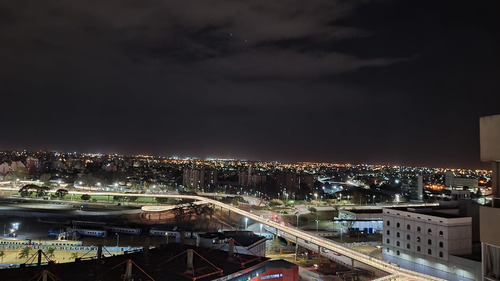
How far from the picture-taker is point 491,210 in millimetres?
3818

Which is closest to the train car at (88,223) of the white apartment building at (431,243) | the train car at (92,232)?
the train car at (92,232)

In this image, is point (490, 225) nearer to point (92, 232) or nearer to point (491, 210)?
point (491, 210)

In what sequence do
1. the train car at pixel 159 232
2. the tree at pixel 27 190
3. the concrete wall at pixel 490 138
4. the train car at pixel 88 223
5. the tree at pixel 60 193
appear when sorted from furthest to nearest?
the tree at pixel 60 193, the tree at pixel 27 190, the train car at pixel 88 223, the train car at pixel 159 232, the concrete wall at pixel 490 138

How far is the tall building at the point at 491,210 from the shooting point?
3.85m

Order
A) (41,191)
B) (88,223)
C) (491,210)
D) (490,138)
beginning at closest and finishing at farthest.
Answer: (491,210) < (490,138) < (88,223) < (41,191)

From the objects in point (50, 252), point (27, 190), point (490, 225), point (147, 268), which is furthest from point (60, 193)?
point (490, 225)

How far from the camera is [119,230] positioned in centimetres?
3041

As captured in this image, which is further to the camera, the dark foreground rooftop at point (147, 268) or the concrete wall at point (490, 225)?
the dark foreground rooftop at point (147, 268)

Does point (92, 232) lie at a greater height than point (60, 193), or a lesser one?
lesser

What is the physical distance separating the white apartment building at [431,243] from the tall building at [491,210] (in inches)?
606

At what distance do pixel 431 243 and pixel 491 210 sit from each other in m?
17.8

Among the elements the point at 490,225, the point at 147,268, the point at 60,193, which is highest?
the point at 490,225

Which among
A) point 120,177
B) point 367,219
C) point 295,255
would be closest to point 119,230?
point 295,255

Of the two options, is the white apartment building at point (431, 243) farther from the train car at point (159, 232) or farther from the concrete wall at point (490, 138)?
the train car at point (159, 232)
